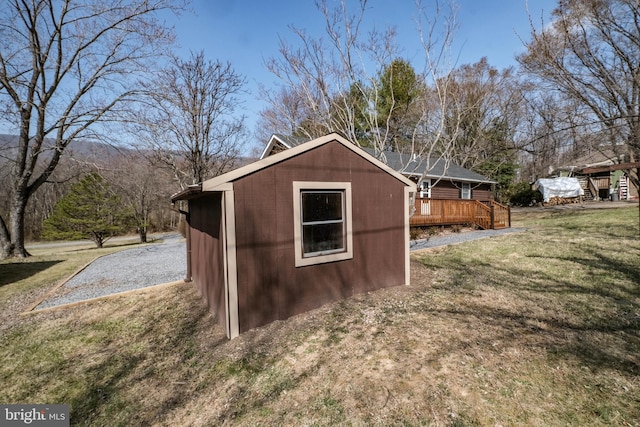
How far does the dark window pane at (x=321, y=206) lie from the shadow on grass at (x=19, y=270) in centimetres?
923

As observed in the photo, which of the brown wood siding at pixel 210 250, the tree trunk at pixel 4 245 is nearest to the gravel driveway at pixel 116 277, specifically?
the brown wood siding at pixel 210 250

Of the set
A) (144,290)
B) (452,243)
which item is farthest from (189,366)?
(452,243)

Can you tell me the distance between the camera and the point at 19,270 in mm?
9234

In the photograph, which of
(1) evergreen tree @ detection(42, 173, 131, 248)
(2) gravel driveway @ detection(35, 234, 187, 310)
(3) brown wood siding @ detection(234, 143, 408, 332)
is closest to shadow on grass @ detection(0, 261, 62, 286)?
(2) gravel driveway @ detection(35, 234, 187, 310)

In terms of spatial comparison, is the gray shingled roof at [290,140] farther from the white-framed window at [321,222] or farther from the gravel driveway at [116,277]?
the white-framed window at [321,222]

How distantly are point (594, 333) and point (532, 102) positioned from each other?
15907 millimetres

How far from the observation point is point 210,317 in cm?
473

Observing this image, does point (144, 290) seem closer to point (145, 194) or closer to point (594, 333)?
point (594, 333)

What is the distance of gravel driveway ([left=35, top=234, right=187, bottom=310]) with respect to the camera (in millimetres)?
6512

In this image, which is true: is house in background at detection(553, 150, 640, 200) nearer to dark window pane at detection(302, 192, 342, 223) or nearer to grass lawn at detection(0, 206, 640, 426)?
grass lawn at detection(0, 206, 640, 426)

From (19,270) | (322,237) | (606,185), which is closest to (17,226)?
(19,270)

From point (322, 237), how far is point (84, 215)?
A: 19380 millimetres

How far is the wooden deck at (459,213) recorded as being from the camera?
40.8 ft

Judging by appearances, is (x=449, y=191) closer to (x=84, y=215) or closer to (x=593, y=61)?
(x=593, y=61)
